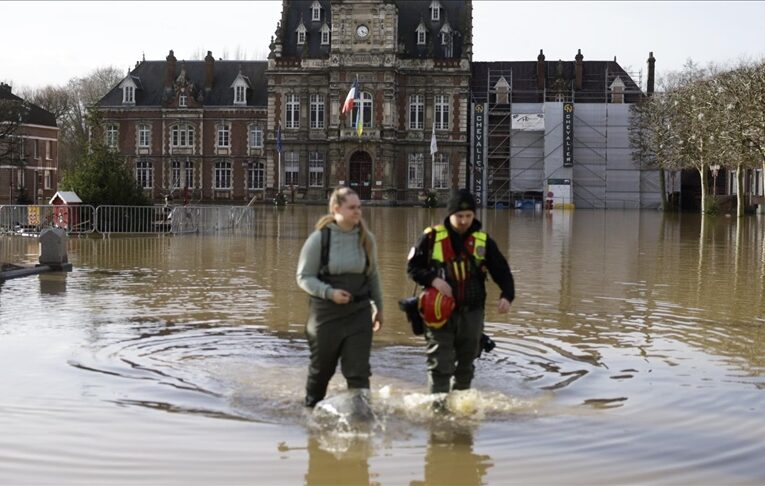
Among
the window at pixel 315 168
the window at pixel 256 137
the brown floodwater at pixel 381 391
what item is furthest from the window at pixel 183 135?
the brown floodwater at pixel 381 391

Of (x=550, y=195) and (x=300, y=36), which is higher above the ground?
(x=300, y=36)

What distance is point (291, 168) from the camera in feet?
276

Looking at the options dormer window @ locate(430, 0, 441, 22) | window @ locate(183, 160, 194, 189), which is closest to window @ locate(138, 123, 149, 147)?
window @ locate(183, 160, 194, 189)

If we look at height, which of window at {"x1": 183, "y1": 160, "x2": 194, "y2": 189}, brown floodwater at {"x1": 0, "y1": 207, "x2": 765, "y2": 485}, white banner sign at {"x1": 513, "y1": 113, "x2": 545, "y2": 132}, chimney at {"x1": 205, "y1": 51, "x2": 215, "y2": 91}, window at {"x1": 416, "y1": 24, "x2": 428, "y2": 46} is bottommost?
brown floodwater at {"x1": 0, "y1": 207, "x2": 765, "y2": 485}

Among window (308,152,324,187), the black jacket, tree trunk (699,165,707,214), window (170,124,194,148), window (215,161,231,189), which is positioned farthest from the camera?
window (170,124,194,148)

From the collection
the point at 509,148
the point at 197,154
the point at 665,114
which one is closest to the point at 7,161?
the point at 197,154

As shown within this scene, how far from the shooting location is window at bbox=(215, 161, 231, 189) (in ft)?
284

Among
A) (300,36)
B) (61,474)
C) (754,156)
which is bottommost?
(61,474)

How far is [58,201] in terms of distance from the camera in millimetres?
32594

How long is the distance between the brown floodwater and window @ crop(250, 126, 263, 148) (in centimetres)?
6844

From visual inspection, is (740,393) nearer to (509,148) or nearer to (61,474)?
(61,474)

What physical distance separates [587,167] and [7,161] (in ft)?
131

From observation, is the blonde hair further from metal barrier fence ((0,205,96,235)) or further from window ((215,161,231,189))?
window ((215,161,231,189))

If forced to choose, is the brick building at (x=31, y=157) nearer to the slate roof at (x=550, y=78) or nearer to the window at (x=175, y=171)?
the window at (x=175, y=171)
